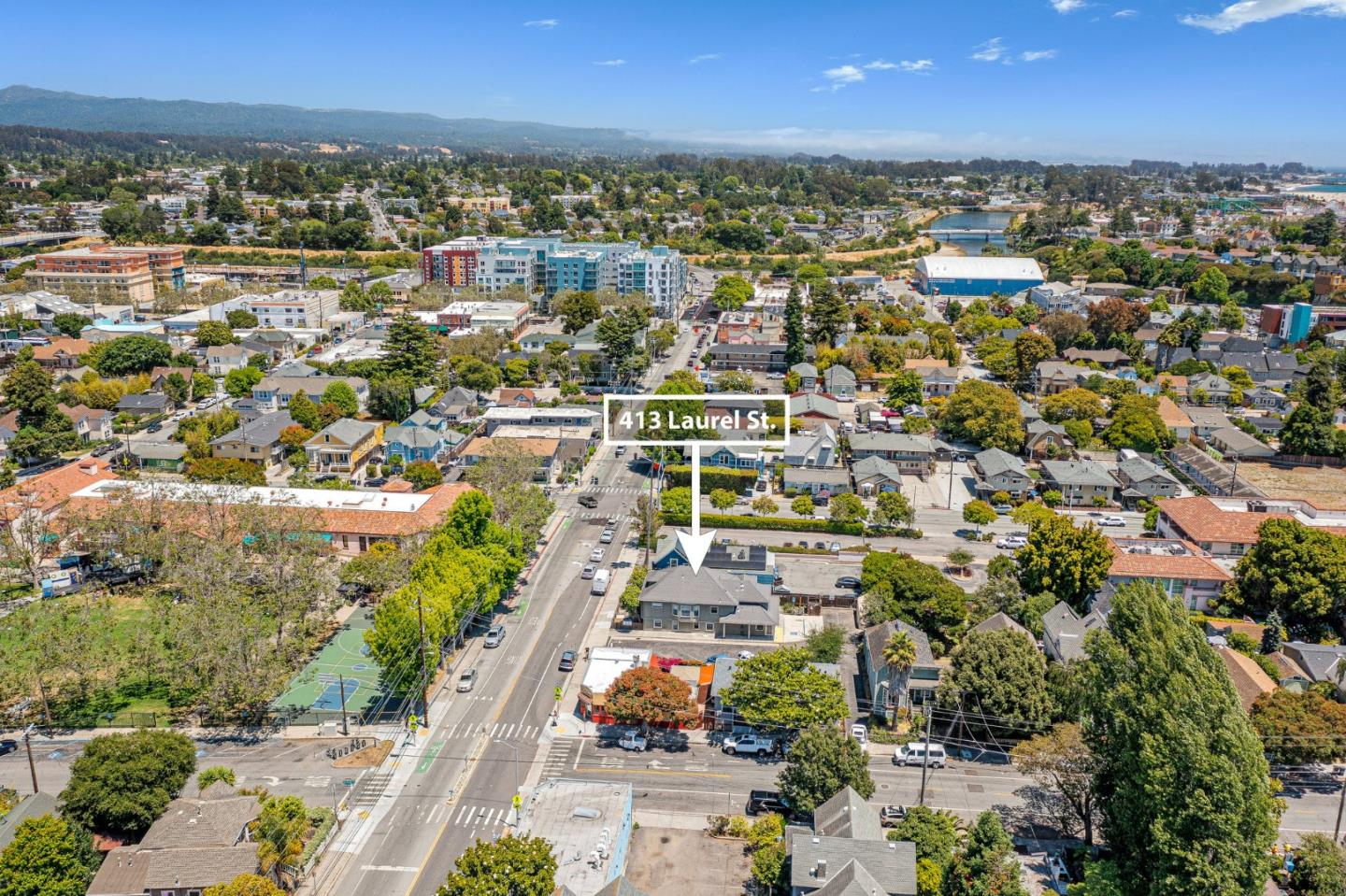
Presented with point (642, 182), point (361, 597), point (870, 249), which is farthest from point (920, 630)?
point (642, 182)

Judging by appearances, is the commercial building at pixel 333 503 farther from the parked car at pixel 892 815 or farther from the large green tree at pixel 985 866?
the large green tree at pixel 985 866

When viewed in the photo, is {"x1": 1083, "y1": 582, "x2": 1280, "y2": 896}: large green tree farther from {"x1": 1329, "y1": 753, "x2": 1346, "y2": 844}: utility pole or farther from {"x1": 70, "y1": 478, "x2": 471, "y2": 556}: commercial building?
{"x1": 70, "y1": 478, "x2": 471, "y2": 556}: commercial building

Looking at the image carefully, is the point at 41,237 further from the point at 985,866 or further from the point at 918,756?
the point at 985,866

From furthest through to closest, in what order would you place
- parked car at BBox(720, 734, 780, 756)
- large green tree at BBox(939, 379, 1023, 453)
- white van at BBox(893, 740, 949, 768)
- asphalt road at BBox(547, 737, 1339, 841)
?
large green tree at BBox(939, 379, 1023, 453), parked car at BBox(720, 734, 780, 756), white van at BBox(893, 740, 949, 768), asphalt road at BBox(547, 737, 1339, 841)

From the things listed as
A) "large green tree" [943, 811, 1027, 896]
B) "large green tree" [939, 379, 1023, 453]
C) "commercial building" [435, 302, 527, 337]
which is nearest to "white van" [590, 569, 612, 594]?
"large green tree" [943, 811, 1027, 896]

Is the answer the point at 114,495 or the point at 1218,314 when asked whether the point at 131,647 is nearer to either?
the point at 114,495
